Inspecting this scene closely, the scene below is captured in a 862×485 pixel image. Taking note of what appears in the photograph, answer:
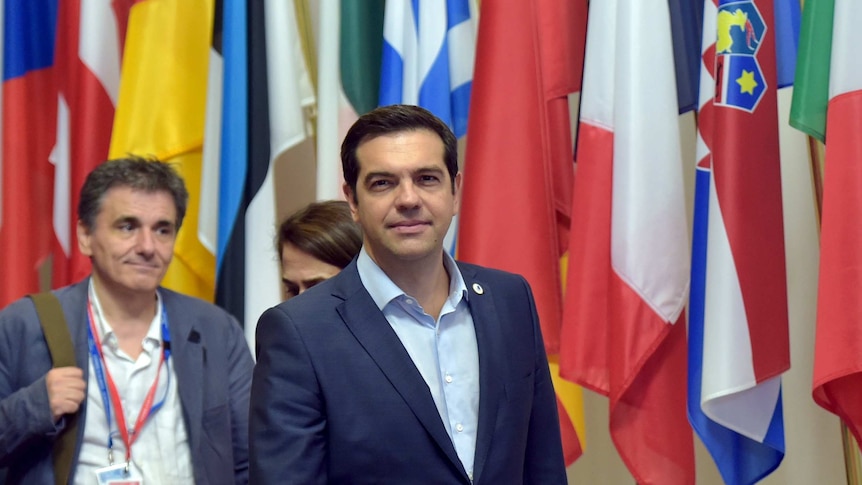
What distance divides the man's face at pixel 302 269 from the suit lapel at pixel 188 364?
332mm

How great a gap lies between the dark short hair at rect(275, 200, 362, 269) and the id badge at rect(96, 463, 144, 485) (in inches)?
23.2

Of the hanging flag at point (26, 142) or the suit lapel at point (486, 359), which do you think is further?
the hanging flag at point (26, 142)

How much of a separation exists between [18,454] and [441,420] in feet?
3.88

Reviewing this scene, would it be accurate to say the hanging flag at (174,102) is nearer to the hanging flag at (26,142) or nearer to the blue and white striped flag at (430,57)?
the hanging flag at (26,142)

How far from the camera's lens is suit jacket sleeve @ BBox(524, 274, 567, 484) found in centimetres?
158

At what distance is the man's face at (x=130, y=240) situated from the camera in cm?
238

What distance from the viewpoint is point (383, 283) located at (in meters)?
1.49

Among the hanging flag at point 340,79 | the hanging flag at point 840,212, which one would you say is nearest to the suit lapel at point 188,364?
the hanging flag at point 340,79

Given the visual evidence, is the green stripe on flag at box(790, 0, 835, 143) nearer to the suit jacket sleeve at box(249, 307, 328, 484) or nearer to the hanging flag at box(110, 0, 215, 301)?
the suit jacket sleeve at box(249, 307, 328, 484)

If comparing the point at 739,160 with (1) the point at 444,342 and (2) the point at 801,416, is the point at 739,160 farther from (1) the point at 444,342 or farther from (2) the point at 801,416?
(1) the point at 444,342

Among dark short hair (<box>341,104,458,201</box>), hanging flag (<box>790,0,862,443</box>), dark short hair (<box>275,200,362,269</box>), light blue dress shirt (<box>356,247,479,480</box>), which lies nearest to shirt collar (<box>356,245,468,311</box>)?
light blue dress shirt (<box>356,247,479,480</box>)

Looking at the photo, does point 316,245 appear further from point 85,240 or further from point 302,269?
point 85,240

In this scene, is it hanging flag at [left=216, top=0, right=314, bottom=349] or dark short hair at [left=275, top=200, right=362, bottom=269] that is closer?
dark short hair at [left=275, top=200, right=362, bottom=269]

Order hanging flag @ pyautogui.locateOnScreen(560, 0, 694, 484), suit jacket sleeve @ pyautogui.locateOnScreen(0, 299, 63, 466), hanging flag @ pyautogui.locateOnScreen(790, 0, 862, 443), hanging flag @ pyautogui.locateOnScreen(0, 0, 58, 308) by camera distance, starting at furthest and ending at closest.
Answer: hanging flag @ pyautogui.locateOnScreen(0, 0, 58, 308) < hanging flag @ pyautogui.locateOnScreen(560, 0, 694, 484) < hanging flag @ pyautogui.locateOnScreen(790, 0, 862, 443) < suit jacket sleeve @ pyautogui.locateOnScreen(0, 299, 63, 466)
